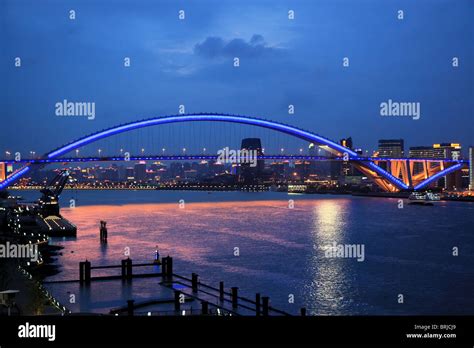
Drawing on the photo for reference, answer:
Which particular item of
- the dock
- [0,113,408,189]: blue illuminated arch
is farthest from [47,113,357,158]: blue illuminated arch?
the dock

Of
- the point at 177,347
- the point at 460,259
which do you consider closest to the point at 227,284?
the point at 460,259

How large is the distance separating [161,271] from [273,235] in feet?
31.8

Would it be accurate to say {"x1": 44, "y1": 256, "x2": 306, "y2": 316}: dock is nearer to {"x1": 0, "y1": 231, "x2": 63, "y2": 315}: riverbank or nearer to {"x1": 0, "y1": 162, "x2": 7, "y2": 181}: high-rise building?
{"x1": 0, "y1": 231, "x2": 63, "y2": 315}: riverbank

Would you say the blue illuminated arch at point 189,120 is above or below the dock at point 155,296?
above

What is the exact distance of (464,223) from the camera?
93.6ft

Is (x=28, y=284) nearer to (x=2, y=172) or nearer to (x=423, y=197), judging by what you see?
(x=2, y=172)

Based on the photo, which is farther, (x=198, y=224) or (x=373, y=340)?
(x=198, y=224)

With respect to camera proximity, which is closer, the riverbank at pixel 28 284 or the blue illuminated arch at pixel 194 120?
the riverbank at pixel 28 284

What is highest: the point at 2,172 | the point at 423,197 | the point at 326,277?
the point at 2,172

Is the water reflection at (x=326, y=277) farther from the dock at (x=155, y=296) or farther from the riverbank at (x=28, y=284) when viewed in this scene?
the riverbank at (x=28, y=284)

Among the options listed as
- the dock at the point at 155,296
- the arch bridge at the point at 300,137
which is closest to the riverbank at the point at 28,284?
the dock at the point at 155,296

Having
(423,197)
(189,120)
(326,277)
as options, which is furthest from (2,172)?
(423,197)

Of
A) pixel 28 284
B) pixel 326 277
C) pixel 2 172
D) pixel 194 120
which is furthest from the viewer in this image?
pixel 194 120

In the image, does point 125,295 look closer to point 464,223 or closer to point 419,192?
point 464,223
